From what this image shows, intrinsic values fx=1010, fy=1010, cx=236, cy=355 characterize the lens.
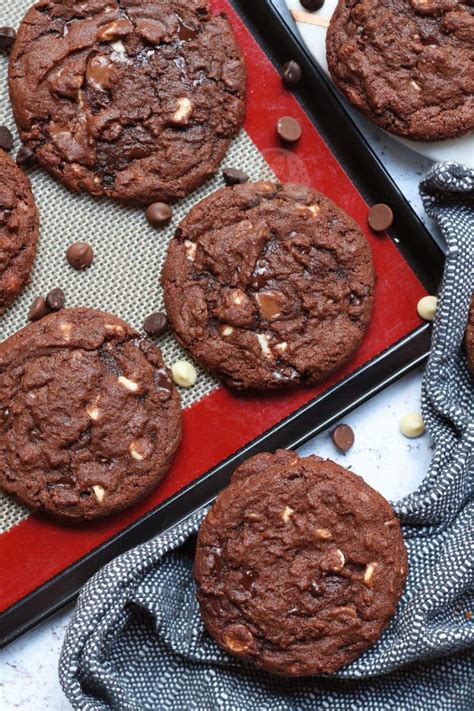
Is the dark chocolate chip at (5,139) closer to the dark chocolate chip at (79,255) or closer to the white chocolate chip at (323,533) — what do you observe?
the dark chocolate chip at (79,255)

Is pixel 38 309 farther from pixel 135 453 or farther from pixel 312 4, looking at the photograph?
pixel 312 4

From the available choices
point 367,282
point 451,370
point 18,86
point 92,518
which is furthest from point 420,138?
point 92,518

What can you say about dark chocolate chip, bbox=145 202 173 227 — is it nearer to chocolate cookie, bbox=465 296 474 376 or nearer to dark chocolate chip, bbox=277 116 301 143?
dark chocolate chip, bbox=277 116 301 143

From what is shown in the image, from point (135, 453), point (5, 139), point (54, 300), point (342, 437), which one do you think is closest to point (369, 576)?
point (342, 437)

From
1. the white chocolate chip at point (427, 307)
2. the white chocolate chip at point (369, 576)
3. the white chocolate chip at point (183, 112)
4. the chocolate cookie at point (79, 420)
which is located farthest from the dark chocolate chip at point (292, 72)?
the white chocolate chip at point (369, 576)

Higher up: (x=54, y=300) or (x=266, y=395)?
(x=54, y=300)
